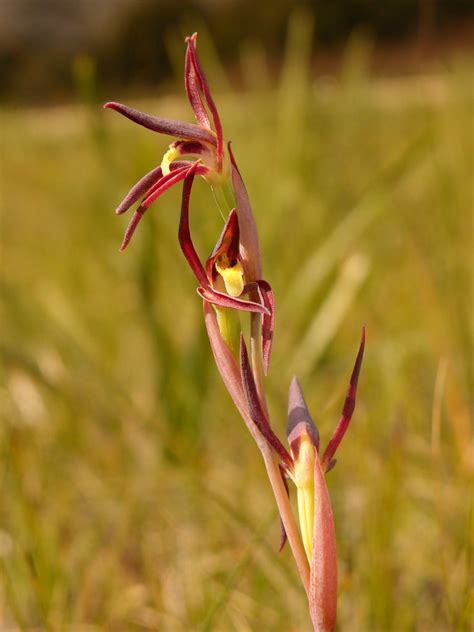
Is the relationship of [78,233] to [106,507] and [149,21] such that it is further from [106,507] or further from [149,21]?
[149,21]

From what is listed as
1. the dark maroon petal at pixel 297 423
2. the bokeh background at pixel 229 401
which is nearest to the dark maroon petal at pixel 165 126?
the dark maroon petal at pixel 297 423

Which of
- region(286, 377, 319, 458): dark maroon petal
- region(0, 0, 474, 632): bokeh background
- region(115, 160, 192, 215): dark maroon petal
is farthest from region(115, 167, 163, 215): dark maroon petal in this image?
region(0, 0, 474, 632): bokeh background

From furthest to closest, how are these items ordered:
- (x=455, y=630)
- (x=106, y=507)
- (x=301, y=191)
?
(x=301, y=191)
(x=106, y=507)
(x=455, y=630)

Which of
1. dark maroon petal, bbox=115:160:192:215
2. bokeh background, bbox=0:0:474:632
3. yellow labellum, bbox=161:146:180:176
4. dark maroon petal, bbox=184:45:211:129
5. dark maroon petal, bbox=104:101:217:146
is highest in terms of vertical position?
dark maroon petal, bbox=184:45:211:129

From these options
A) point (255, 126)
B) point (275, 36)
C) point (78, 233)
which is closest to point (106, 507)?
point (78, 233)

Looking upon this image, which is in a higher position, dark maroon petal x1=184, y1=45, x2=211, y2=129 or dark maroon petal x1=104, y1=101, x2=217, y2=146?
dark maroon petal x1=184, y1=45, x2=211, y2=129

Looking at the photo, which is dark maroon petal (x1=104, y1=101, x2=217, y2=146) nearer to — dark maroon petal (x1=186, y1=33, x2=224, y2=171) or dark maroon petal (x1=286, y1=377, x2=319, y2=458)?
dark maroon petal (x1=186, y1=33, x2=224, y2=171)

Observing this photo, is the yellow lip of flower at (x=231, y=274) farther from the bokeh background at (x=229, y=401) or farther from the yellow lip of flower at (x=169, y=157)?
the bokeh background at (x=229, y=401)
